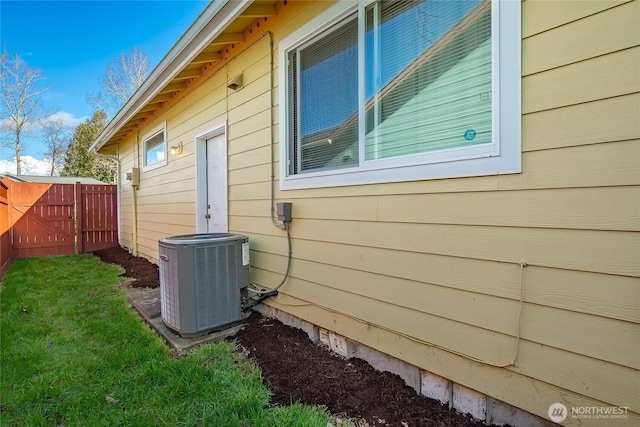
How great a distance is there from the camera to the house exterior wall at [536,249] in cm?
130

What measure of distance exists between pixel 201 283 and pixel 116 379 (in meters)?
0.89

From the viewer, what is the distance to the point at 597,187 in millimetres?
1356

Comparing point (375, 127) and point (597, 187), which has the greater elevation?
point (375, 127)

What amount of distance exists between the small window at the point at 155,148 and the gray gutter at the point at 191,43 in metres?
0.65

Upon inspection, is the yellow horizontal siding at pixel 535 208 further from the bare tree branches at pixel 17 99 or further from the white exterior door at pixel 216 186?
the bare tree branches at pixel 17 99

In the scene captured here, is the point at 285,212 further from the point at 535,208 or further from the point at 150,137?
the point at 150,137

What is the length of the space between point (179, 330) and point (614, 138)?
318 cm

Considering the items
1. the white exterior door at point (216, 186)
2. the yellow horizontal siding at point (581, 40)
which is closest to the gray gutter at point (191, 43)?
the white exterior door at point (216, 186)

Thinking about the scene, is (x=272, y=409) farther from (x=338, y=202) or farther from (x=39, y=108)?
(x=39, y=108)

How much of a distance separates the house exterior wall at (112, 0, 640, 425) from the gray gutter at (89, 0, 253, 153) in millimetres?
2034

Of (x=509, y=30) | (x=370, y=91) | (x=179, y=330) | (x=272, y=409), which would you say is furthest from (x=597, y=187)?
(x=179, y=330)

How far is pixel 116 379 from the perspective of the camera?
2291 mm

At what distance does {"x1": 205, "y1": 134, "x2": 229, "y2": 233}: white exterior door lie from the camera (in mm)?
4355

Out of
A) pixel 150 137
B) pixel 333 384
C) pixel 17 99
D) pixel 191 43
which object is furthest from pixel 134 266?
pixel 17 99
